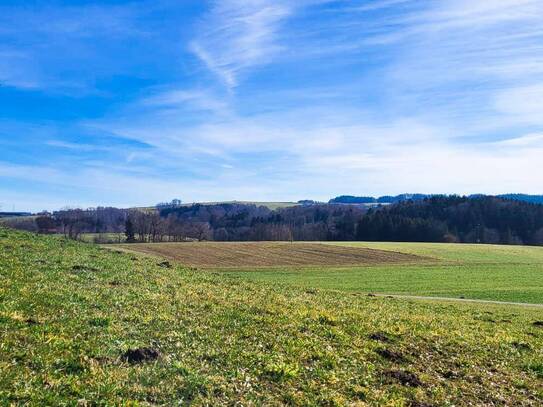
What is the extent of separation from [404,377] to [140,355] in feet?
21.0

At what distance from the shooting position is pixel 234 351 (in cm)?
1187

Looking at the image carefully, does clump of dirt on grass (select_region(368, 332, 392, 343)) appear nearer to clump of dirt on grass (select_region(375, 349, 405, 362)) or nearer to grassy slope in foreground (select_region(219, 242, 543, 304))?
clump of dirt on grass (select_region(375, 349, 405, 362))

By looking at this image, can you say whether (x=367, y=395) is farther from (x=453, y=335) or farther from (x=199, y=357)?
(x=453, y=335)

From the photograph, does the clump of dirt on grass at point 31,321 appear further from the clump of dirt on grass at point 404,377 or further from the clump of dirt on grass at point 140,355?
the clump of dirt on grass at point 404,377

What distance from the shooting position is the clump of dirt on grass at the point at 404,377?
1151 centimetres

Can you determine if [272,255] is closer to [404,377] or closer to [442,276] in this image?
[442,276]


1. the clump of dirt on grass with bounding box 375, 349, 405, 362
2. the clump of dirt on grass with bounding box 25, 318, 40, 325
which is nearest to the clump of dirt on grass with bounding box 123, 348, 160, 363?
the clump of dirt on grass with bounding box 25, 318, 40, 325

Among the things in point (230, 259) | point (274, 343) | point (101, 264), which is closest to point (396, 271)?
point (230, 259)

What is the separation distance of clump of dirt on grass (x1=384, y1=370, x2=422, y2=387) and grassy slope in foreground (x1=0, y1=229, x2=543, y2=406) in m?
0.03

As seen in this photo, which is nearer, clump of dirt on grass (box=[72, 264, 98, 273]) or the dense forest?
clump of dirt on grass (box=[72, 264, 98, 273])

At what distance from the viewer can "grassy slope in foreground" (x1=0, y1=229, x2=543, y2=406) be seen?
9250mm

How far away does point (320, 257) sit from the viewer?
293 feet

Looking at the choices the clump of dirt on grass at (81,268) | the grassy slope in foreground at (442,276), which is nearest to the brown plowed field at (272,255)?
the grassy slope in foreground at (442,276)

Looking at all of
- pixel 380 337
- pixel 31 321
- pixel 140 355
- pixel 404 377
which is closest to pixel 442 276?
pixel 380 337
